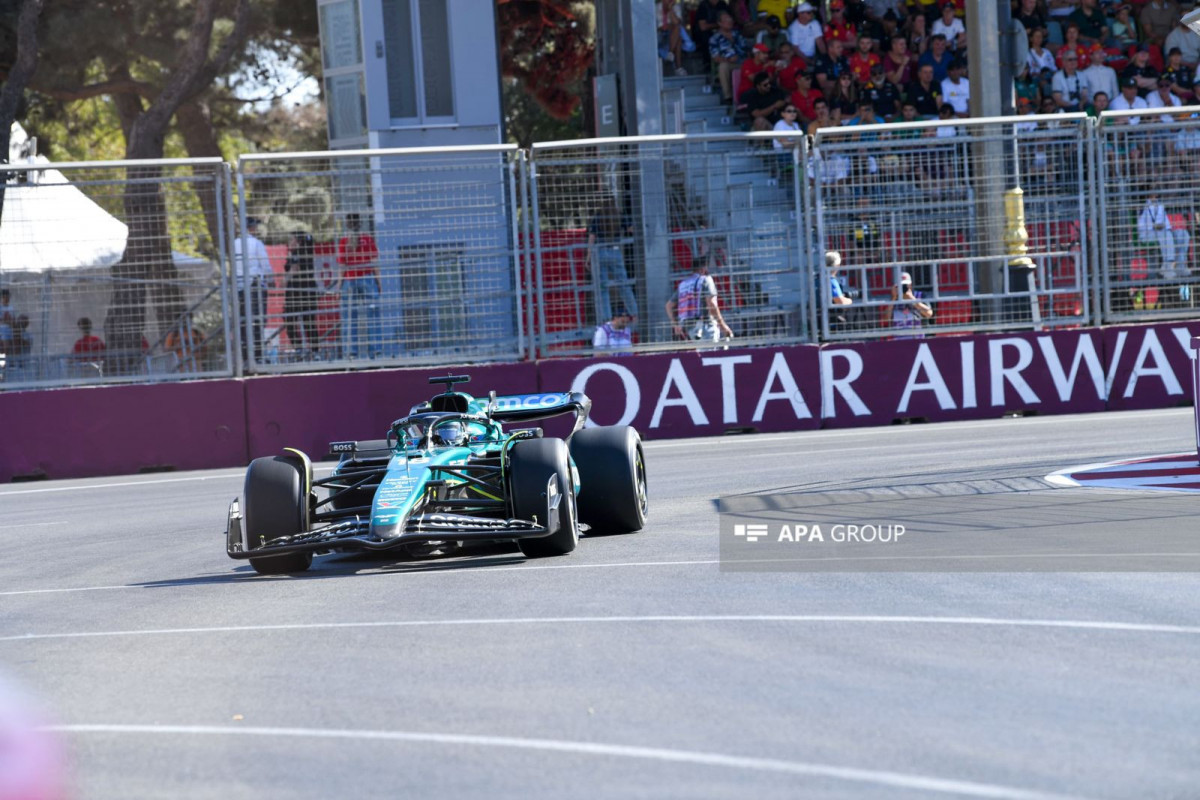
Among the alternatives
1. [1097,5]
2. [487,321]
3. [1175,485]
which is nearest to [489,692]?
[1175,485]

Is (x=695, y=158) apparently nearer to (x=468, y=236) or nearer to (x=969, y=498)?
(x=468, y=236)

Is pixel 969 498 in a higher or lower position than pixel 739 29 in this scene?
lower

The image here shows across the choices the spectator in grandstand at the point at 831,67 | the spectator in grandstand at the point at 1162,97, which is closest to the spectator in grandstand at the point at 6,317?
the spectator in grandstand at the point at 831,67

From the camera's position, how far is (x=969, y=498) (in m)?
10.1

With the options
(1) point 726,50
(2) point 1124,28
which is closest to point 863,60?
(1) point 726,50

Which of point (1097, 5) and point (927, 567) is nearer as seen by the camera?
point (927, 567)

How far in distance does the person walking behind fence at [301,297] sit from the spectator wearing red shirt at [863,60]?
9.05 meters

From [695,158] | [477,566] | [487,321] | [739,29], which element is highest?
[739,29]

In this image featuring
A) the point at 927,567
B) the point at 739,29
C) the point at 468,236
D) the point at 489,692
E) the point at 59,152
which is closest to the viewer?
the point at 489,692

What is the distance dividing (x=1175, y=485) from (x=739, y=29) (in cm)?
1323

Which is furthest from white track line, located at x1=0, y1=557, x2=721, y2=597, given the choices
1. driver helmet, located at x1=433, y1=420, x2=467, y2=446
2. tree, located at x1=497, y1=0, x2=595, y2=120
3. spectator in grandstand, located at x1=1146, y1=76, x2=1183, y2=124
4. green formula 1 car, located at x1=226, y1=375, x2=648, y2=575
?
tree, located at x1=497, y1=0, x2=595, y2=120

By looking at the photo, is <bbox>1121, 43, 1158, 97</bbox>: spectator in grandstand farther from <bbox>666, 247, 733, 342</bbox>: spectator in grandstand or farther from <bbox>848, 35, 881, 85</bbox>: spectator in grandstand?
<bbox>666, 247, 733, 342</bbox>: spectator in grandstand

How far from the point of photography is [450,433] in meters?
9.03

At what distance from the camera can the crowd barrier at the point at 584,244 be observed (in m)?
14.5
